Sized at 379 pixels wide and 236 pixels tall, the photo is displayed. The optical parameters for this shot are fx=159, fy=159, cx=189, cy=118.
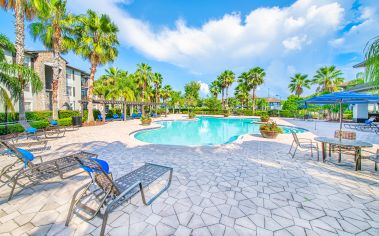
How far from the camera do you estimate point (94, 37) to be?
49.1ft

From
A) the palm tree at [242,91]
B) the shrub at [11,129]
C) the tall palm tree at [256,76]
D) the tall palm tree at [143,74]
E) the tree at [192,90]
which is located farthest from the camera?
the tree at [192,90]

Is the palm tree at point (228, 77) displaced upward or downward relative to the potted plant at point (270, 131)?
upward

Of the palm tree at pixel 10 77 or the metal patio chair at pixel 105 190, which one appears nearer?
Answer: the metal patio chair at pixel 105 190

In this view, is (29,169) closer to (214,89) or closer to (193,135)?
(193,135)

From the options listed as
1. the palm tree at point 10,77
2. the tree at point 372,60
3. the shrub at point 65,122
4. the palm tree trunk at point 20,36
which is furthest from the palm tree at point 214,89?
the tree at point 372,60

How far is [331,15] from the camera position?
1018 centimetres

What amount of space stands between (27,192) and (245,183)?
465 centimetres

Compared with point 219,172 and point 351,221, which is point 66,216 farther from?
point 351,221

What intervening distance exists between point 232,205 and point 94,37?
18.0 m

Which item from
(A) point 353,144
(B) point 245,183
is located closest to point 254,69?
(A) point 353,144

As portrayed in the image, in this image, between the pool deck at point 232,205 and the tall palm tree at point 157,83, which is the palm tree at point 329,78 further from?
the tall palm tree at point 157,83

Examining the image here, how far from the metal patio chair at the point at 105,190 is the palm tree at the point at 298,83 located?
122ft

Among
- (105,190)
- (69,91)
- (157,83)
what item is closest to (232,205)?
(105,190)

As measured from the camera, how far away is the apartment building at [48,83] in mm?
19258
